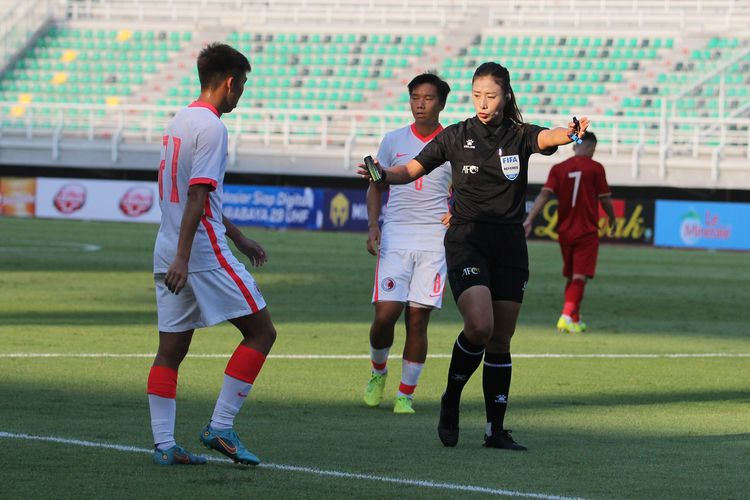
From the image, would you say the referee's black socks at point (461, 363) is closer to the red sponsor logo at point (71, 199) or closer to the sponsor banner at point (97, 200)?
the sponsor banner at point (97, 200)

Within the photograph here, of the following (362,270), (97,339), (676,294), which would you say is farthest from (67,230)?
(97,339)

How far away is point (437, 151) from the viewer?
26.1ft

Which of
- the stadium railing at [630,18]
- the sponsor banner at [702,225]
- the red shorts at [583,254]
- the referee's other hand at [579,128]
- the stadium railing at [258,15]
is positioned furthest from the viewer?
the stadium railing at [258,15]

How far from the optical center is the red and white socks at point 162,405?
6777 millimetres

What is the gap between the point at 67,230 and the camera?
34.4m

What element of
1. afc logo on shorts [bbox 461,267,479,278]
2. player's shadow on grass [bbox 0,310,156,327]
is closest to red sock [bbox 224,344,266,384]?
afc logo on shorts [bbox 461,267,479,278]

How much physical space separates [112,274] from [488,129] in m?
14.8

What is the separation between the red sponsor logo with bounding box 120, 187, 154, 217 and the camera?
40062 mm

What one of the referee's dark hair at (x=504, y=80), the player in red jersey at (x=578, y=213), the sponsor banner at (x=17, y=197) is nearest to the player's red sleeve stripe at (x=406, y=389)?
the referee's dark hair at (x=504, y=80)

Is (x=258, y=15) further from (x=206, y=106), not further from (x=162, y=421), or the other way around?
(x=162, y=421)

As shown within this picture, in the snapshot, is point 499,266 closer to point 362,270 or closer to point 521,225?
point 521,225

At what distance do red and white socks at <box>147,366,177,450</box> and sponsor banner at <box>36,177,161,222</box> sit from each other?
108 feet

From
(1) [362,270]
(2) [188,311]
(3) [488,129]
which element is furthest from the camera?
(1) [362,270]

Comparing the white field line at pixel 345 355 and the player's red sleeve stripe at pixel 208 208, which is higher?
the player's red sleeve stripe at pixel 208 208
